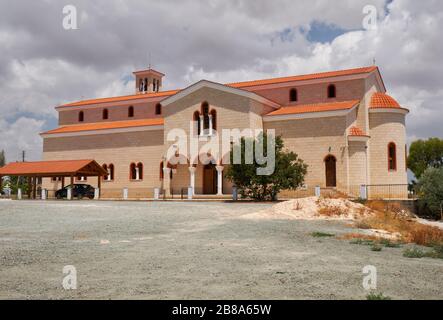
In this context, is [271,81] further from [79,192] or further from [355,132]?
[79,192]

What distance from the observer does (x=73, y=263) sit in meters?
8.50

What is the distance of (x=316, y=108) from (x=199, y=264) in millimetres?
27188

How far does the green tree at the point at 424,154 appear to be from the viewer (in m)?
60.8

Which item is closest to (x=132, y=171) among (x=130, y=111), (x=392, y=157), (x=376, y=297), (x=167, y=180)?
(x=167, y=180)

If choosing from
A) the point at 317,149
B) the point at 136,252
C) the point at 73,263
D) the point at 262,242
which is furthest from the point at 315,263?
the point at 317,149

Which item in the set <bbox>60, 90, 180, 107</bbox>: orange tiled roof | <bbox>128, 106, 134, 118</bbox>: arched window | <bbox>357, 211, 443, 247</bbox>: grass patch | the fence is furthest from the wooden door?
<bbox>357, 211, 443, 247</bbox>: grass patch

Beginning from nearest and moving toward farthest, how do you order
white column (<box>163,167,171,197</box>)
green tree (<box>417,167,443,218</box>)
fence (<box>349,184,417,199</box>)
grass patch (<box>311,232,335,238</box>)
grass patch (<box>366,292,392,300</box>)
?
grass patch (<box>366,292,392,300</box>) → grass patch (<box>311,232,335,238</box>) → green tree (<box>417,167,443,218</box>) → fence (<box>349,184,417,199</box>) → white column (<box>163,167,171,197</box>)

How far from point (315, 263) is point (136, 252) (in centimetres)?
405

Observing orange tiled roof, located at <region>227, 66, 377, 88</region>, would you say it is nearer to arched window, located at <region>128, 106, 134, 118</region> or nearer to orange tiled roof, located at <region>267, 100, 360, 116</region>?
orange tiled roof, located at <region>267, 100, 360, 116</region>

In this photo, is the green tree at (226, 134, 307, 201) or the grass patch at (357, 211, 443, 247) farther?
the green tree at (226, 134, 307, 201)

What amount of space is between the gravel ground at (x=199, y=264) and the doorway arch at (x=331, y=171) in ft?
56.9

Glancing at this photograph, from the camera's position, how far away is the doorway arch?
31656mm

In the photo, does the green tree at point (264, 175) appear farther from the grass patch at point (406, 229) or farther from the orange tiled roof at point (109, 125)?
the orange tiled roof at point (109, 125)

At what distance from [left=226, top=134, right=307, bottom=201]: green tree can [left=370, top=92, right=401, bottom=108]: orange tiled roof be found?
31.6ft
